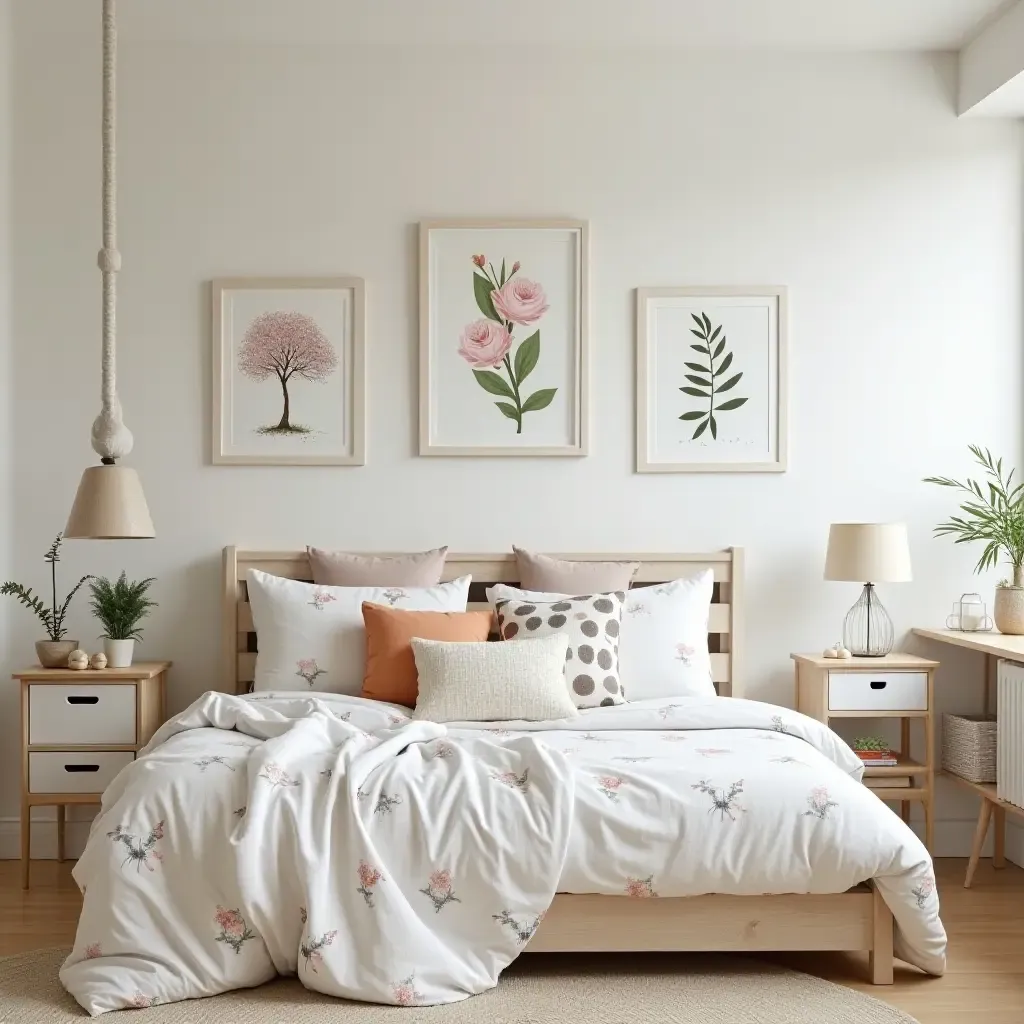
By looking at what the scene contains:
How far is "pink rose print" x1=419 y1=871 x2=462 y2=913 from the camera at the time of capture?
261 centimetres

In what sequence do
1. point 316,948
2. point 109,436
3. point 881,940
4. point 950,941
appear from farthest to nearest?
point 950,941
point 881,940
point 316,948
point 109,436

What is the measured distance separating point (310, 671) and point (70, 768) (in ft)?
2.91

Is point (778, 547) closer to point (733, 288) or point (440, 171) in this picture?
point (733, 288)

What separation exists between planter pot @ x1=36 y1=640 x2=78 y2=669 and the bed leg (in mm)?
2726

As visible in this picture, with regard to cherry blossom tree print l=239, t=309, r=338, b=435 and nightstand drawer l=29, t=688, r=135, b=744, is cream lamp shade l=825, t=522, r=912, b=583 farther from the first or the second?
nightstand drawer l=29, t=688, r=135, b=744

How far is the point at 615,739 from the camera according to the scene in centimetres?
311

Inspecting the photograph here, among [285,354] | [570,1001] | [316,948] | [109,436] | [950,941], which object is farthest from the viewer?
[285,354]

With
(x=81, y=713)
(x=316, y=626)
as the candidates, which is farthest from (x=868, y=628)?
(x=81, y=713)

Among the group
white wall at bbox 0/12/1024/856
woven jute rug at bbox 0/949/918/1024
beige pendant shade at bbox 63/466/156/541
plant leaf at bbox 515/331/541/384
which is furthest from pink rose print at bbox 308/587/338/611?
beige pendant shade at bbox 63/466/156/541

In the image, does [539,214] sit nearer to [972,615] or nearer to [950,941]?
[972,615]

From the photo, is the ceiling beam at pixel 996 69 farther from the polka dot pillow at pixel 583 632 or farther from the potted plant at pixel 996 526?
the polka dot pillow at pixel 583 632

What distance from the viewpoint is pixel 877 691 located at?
3.88 metres

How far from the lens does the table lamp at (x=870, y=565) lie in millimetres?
3900

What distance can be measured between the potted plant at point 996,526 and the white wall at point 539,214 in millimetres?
75
